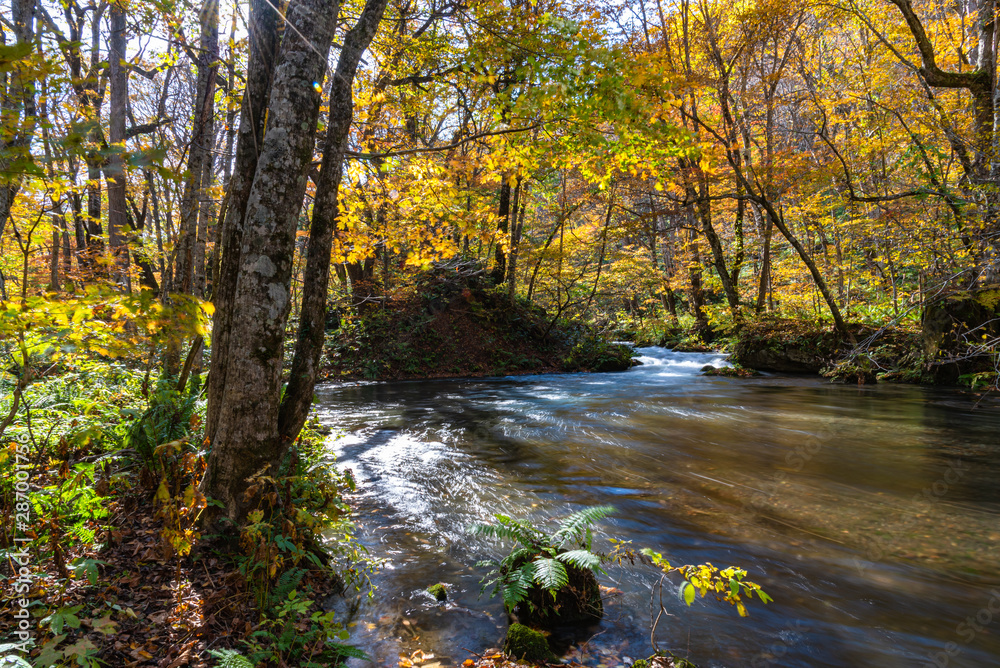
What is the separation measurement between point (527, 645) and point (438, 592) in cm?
95

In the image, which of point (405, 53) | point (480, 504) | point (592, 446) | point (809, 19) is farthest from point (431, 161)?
point (809, 19)

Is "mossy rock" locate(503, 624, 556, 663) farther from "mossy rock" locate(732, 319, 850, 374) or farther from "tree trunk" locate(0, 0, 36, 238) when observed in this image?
"mossy rock" locate(732, 319, 850, 374)

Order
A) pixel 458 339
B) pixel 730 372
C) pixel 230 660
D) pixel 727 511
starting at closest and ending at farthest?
pixel 230 660 → pixel 727 511 → pixel 730 372 → pixel 458 339

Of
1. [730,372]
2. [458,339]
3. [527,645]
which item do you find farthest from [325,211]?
[730,372]

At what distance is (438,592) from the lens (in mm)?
3459

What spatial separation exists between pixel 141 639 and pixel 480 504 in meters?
3.25

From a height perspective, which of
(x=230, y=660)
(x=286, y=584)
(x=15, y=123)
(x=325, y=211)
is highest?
(x=15, y=123)

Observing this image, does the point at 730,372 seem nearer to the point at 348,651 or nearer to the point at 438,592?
the point at 438,592

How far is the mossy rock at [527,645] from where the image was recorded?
2.71m

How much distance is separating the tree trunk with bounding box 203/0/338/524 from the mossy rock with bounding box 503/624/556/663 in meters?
2.01

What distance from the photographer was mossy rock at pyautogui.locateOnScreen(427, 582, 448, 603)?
135 inches

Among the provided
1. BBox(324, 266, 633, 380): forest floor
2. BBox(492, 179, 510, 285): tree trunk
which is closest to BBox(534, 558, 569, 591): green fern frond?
BBox(324, 266, 633, 380): forest floor

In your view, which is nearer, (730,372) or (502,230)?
(730,372)

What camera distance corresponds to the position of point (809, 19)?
15.4 meters
